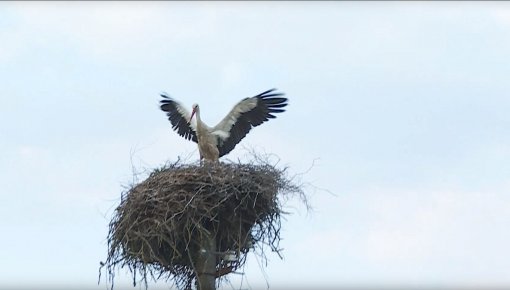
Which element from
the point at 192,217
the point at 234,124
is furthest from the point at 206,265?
the point at 234,124

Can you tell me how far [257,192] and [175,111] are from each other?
8.97 feet

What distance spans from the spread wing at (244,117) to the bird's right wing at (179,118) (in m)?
0.38

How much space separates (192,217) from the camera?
7.56 metres

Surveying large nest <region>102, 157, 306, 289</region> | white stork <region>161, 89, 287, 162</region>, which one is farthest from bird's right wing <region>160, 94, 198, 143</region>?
large nest <region>102, 157, 306, 289</region>

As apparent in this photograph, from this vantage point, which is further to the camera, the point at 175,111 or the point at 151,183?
the point at 175,111

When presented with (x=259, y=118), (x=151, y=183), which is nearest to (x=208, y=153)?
(x=259, y=118)

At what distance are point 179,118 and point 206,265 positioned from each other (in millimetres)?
2777

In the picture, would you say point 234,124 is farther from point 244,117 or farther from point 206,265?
point 206,265

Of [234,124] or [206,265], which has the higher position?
[234,124]

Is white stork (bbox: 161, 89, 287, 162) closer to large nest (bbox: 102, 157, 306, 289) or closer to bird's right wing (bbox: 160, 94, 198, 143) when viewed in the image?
bird's right wing (bbox: 160, 94, 198, 143)

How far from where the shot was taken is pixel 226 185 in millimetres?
7680

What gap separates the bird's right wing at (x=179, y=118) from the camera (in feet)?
33.1

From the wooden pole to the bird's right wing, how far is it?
240cm

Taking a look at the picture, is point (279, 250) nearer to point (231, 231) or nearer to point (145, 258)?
point (231, 231)
